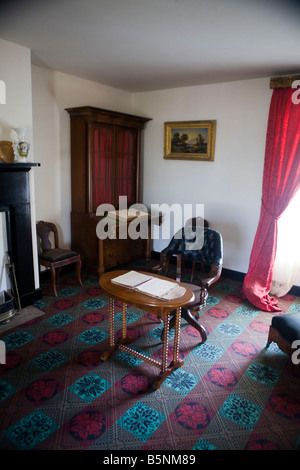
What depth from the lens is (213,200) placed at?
4770 millimetres

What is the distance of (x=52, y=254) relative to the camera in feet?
13.4

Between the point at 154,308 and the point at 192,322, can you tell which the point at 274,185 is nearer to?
the point at 192,322

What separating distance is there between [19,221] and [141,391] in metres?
2.13

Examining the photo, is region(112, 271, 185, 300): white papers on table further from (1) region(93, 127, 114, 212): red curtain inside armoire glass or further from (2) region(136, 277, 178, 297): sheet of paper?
(1) region(93, 127, 114, 212): red curtain inside armoire glass

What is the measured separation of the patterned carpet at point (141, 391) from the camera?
204cm

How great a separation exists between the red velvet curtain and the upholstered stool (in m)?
0.93

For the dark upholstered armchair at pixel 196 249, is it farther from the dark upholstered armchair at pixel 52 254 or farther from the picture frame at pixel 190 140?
the picture frame at pixel 190 140

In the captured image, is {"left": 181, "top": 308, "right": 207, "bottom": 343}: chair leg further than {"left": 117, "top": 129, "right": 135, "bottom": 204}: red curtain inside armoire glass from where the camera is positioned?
No

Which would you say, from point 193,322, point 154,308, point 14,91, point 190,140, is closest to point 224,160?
point 190,140

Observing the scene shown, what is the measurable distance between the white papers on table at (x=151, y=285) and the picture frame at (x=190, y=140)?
251cm

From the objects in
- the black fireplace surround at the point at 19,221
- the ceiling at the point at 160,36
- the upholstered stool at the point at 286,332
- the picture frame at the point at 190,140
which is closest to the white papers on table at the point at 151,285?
the upholstered stool at the point at 286,332

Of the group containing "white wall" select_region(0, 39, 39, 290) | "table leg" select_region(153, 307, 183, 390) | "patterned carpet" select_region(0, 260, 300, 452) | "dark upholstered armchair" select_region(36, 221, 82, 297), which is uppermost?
"white wall" select_region(0, 39, 39, 290)

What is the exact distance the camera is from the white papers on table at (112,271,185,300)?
2.51 meters

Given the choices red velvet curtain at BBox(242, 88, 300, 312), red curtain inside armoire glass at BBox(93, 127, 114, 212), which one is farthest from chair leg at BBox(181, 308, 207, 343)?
red curtain inside armoire glass at BBox(93, 127, 114, 212)
